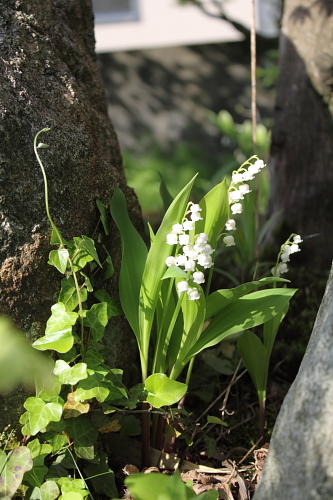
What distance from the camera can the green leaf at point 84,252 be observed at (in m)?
1.43

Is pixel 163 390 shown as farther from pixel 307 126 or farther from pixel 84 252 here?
pixel 307 126

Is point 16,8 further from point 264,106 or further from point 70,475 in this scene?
point 264,106

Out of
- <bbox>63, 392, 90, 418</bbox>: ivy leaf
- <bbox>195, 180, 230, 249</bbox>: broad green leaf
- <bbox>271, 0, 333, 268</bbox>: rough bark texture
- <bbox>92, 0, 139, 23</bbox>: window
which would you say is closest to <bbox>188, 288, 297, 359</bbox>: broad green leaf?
<bbox>195, 180, 230, 249</bbox>: broad green leaf

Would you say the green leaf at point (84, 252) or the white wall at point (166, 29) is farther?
the white wall at point (166, 29)

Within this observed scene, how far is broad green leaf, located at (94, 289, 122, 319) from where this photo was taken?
5.14 ft

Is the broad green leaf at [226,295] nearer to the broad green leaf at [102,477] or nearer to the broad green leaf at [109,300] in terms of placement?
Answer: the broad green leaf at [109,300]

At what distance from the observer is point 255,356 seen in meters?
1.65

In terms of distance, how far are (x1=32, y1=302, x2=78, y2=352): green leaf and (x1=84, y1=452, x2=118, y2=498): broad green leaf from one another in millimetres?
424

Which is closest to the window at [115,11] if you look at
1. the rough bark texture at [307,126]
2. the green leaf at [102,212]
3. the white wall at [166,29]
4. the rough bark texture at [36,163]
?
the white wall at [166,29]

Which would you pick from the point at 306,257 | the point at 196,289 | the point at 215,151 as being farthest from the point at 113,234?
the point at 215,151

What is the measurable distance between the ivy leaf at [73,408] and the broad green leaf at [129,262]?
0.28m

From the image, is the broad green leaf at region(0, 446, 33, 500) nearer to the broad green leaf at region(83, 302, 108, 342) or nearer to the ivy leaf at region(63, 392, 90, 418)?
the ivy leaf at region(63, 392, 90, 418)

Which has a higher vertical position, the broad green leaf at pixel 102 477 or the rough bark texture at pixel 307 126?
the rough bark texture at pixel 307 126

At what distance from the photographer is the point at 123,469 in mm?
1562
